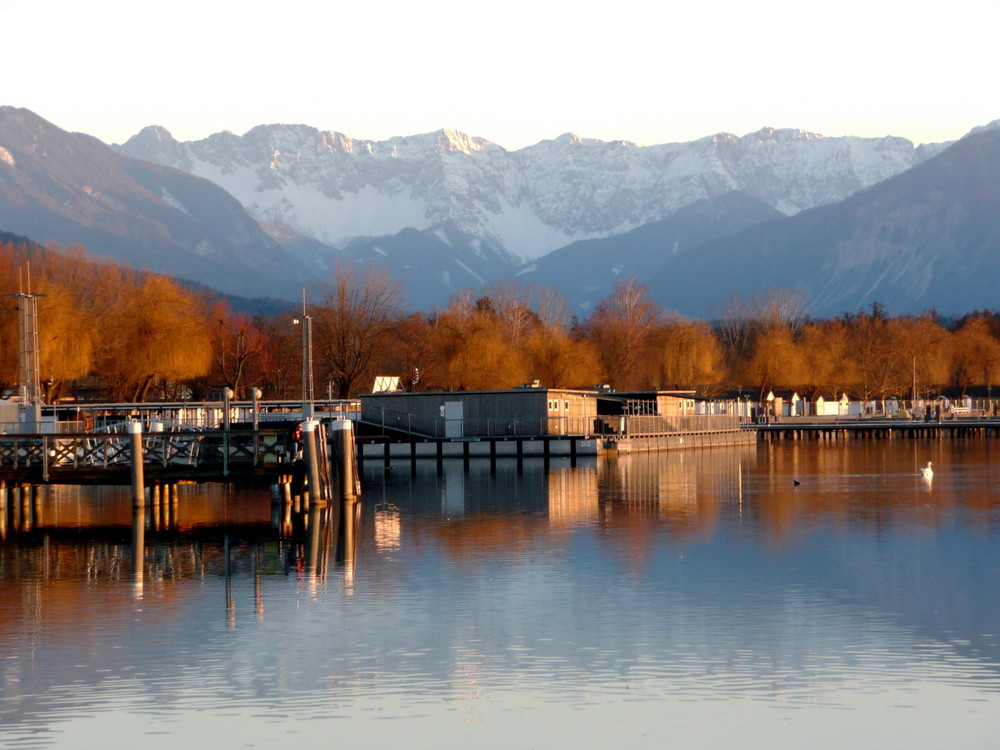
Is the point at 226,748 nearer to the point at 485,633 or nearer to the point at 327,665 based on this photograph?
the point at 327,665

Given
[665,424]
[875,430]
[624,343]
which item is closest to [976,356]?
[875,430]

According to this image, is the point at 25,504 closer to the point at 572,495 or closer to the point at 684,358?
the point at 572,495

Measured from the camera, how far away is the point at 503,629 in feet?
73.5

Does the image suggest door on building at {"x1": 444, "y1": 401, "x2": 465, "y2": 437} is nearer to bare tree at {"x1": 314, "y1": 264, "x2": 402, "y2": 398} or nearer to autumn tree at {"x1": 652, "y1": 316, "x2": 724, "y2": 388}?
bare tree at {"x1": 314, "y1": 264, "x2": 402, "y2": 398}

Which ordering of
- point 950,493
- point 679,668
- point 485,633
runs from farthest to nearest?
point 950,493 → point 485,633 → point 679,668

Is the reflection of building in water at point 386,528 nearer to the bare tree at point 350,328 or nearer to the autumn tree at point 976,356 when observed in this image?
the bare tree at point 350,328

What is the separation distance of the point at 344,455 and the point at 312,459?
2.82 metres

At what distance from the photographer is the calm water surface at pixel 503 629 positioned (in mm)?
16781

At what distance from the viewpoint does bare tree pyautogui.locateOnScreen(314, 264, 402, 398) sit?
105m

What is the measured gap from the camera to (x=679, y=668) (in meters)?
19.4

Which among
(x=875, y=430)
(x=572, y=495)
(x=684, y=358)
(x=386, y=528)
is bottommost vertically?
(x=875, y=430)

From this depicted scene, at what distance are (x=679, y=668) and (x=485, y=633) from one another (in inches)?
151

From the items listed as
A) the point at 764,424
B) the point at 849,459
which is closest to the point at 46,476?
the point at 849,459

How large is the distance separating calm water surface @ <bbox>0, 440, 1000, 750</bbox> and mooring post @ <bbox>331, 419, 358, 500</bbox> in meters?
1.03
